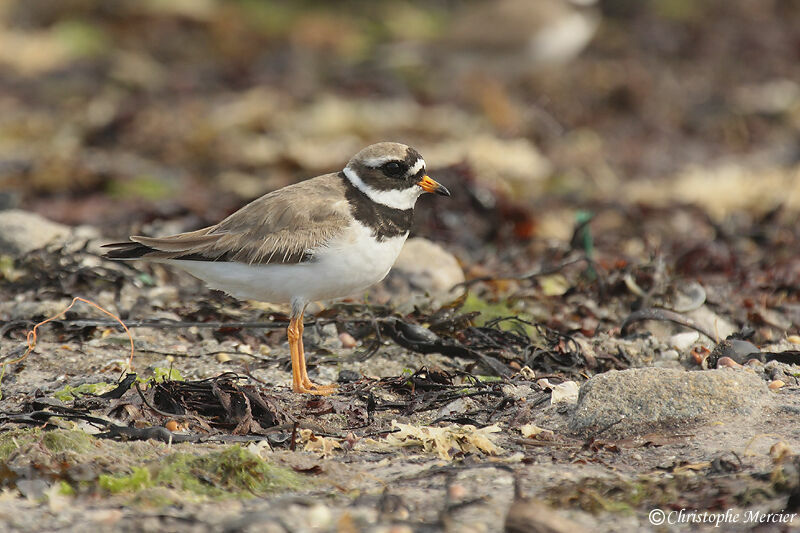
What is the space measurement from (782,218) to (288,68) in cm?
744

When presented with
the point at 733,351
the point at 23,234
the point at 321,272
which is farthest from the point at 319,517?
the point at 23,234

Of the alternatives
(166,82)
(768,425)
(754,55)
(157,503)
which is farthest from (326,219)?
(754,55)

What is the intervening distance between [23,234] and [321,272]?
2.74 metres

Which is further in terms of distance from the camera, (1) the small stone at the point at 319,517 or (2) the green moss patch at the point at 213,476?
(2) the green moss patch at the point at 213,476

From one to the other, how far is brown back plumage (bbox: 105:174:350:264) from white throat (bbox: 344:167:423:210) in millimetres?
80

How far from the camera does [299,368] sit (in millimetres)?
4754

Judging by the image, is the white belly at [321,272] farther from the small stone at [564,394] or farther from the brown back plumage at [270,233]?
the small stone at [564,394]

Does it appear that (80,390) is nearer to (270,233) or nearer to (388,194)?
(270,233)

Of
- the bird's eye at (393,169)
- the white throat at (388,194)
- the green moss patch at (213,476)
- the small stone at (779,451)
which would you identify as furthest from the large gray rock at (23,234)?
the small stone at (779,451)

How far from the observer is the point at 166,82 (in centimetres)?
1323

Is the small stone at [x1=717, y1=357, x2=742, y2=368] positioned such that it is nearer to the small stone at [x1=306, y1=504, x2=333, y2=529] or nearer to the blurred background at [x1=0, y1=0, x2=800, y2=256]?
the small stone at [x1=306, y1=504, x2=333, y2=529]

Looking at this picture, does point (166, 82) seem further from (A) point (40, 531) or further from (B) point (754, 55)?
(A) point (40, 531)

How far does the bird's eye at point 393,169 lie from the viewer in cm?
503

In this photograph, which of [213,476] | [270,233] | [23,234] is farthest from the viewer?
[23,234]
